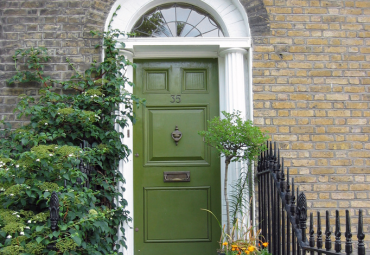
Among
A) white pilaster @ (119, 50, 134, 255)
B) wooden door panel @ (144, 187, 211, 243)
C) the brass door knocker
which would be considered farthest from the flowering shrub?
the brass door knocker

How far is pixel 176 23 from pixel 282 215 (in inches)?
99.1

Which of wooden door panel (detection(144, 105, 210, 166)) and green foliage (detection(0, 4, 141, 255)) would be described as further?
wooden door panel (detection(144, 105, 210, 166))

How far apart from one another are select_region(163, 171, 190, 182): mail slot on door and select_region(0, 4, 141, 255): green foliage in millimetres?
536

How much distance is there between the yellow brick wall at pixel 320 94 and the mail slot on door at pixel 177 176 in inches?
38.1

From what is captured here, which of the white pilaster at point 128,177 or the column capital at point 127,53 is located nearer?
the white pilaster at point 128,177

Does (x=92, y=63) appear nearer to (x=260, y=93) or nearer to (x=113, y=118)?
(x=113, y=118)

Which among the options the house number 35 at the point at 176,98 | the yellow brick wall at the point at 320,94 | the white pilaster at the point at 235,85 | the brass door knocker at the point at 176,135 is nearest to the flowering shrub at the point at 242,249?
the white pilaster at the point at 235,85

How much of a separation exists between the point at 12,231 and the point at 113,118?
1.55m

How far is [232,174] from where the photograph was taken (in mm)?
4109

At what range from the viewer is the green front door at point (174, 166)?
4.25 metres

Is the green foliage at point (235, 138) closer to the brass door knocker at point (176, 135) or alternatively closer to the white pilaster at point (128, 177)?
the brass door knocker at point (176, 135)

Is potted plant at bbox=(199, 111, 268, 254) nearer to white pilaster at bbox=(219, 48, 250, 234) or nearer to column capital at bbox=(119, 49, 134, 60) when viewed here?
white pilaster at bbox=(219, 48, 250, 234)

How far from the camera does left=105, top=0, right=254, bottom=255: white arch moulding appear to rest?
4188 millimetres

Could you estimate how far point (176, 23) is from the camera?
14.8 feet
